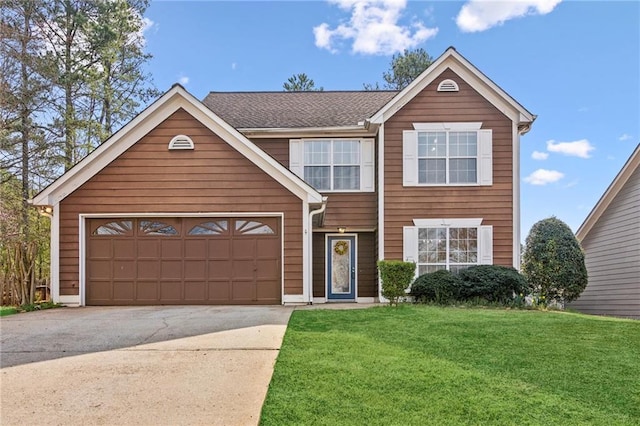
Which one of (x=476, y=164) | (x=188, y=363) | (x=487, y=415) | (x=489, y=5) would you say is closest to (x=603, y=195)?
(x=476, y=164)

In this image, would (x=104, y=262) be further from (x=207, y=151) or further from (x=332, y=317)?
(x=332, y=317)

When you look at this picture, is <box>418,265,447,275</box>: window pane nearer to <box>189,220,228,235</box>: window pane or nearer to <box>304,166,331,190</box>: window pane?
<box>304,166,331,190</box>: window pane

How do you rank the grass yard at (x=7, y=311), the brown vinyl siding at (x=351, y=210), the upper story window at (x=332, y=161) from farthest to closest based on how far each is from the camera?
the upper story window at (x=332, y=161), the brown vinyl siding at (x=351, y=210), the grass yard at (x=7, y=311)

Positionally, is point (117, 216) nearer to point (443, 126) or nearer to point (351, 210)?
point (351, 210)

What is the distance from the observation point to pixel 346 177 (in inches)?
551

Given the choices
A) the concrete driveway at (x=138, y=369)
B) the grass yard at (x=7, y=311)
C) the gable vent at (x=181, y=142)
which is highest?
the gable vent at (x=181, y=142)

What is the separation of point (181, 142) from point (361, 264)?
631 centimetres

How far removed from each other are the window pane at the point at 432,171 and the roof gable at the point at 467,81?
1777 millimetres

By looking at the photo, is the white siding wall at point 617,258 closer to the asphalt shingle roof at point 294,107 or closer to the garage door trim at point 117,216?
the asphalt shingle roof at point 294,107

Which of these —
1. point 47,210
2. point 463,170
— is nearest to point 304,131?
point 463,170

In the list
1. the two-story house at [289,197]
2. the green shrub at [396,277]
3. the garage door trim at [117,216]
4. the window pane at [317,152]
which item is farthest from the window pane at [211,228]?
the green shrub at [396,277]

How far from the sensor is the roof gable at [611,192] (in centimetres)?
1295

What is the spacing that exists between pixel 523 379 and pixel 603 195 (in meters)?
11.6

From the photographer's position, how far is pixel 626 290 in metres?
13.5
